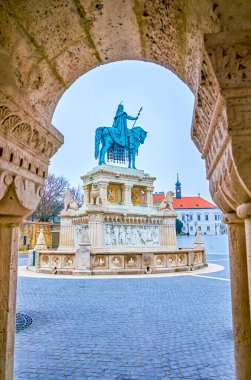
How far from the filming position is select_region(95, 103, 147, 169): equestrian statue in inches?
637

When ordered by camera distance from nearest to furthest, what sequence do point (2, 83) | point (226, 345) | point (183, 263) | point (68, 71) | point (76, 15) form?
1. point (2, 83)
2. point (76, 15)
3. point (68, 71)
4. point (226, 345)
5. point (183, 263)

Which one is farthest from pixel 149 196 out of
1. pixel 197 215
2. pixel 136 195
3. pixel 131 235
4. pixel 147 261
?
pixel 197 215

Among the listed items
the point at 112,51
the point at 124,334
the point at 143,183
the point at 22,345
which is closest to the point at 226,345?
the point at 124,334

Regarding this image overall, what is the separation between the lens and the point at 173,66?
2.52 metres

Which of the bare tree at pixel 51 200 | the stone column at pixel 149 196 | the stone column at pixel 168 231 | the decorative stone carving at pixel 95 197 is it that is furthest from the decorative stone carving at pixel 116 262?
the bare tree at pixel 51 200

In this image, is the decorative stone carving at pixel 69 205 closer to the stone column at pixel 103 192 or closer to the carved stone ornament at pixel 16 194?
the stone column at pixel 103 192

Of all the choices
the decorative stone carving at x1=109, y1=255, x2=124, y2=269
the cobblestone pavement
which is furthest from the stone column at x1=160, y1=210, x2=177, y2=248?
the cobblestone pavement

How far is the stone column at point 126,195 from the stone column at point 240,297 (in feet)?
39.8

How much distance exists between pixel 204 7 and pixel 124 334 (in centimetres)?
394

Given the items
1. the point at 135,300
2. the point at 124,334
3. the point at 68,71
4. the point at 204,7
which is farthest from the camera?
the point at 135,300

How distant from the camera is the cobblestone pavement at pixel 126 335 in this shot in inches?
117

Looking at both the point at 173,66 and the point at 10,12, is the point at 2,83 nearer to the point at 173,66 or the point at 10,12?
the point at 10,12

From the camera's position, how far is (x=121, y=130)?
16.9 metres

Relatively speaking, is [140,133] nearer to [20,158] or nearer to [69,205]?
[69,205]
